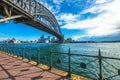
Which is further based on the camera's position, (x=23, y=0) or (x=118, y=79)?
(x=23, y=0)

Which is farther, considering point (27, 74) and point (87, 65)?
point (87, 65)

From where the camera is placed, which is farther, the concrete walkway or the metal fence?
the concrete walkway

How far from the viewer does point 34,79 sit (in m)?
7.49

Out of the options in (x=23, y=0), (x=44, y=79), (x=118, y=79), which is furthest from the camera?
(x=23, y=0)

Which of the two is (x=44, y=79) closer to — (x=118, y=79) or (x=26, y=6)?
(x=118, y=79)

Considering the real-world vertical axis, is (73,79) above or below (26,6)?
below

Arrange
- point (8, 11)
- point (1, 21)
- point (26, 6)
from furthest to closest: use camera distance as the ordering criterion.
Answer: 1. point (26, 6)
2. point (8, 11)
3. point (1, 21)

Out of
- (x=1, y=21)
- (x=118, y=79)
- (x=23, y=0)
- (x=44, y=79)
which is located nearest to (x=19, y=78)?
(x=44, y=79)

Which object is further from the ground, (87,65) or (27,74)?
(27,74)

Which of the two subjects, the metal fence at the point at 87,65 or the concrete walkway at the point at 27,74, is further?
the concrete walkway at the point at 27,74

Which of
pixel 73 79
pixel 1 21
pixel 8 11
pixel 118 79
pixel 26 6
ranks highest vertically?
pixel 26 6

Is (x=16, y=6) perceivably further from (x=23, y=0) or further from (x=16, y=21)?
(x=16, y=21)

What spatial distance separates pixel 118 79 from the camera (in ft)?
45.6

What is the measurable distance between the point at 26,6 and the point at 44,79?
19.5 m
